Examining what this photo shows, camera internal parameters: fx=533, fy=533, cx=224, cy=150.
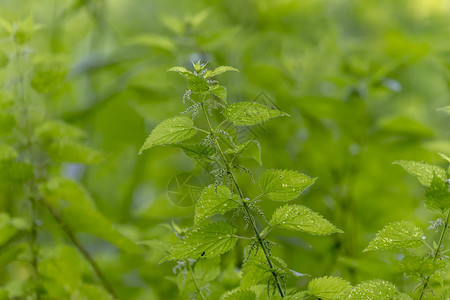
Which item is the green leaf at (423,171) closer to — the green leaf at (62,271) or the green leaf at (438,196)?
the green leaf at (438,196)

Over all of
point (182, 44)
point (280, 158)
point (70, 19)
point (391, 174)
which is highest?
point (70, 19)

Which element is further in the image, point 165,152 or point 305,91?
point 165,152

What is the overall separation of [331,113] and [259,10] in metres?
0.56

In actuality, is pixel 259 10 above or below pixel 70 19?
below

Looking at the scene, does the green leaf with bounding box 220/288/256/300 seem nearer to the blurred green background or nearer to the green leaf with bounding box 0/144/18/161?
the blurred green background

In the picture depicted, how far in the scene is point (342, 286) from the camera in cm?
44

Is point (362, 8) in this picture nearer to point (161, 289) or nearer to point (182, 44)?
point (182, 44)

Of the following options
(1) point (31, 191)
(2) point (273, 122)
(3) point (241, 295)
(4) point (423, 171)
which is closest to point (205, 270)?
(3) point (241, 295)

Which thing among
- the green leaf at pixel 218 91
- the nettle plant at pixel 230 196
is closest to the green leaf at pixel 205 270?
the nettle plant at pixel 230 196

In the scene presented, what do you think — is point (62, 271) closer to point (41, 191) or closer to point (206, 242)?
point (41, 191)

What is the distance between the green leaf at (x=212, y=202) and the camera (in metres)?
0.42

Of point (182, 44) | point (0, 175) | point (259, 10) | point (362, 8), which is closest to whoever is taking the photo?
point (0, 175)

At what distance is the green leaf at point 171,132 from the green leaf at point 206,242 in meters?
0.08

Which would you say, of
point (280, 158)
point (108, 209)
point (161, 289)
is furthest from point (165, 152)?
point (161, 289)
